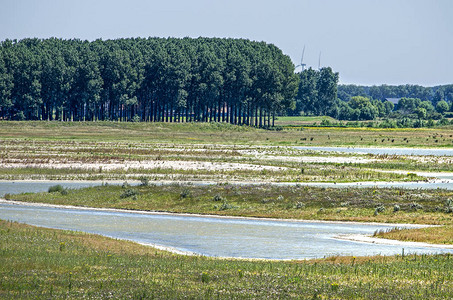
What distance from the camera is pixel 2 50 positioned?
193 meters

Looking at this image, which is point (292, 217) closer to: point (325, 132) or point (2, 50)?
point (325, 132)

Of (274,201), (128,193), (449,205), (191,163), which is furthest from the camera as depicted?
(191,163)

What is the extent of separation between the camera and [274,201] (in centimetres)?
5525

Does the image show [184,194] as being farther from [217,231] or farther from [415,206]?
[415,206]

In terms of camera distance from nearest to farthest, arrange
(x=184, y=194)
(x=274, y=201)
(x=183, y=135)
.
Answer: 1. (x=274, y=201)
2. (x=184, y=194)
3. (x=183, y=135)

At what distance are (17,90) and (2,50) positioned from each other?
17504 millimetres

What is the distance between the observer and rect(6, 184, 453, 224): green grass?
1986 inches

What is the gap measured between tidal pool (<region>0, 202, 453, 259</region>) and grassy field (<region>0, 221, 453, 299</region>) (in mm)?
5417

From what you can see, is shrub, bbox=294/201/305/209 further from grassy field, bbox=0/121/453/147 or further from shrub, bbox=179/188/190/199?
grassy field, bbox=0/121/453/147

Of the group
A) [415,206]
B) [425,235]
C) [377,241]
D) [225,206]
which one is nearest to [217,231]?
[225,206]

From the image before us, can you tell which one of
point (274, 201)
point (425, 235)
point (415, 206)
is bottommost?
point (274, 201)

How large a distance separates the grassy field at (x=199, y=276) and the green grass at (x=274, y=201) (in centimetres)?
1870

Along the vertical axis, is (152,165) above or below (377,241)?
below

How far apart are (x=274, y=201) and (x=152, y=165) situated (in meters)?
33.2
